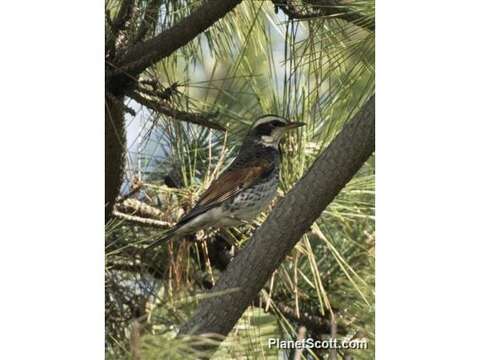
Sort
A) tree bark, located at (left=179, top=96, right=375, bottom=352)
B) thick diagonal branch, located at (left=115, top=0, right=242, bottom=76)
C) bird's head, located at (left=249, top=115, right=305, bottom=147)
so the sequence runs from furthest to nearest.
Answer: bird's head, located at (left=249, top=115, right=305, bottom=147) < thick diagonal branch, located at (left=115, top=0, right=242, bottom=76) < tree bark, located at (left=179, top=96, right=375, bottom=352)

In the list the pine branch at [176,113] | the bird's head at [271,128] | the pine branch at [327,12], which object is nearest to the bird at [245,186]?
the bird's head at [271,128]

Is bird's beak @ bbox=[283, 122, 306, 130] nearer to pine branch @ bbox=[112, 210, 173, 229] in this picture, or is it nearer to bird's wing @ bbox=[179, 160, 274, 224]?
bird's wing @ bbox=[179, 160, 274, 224]

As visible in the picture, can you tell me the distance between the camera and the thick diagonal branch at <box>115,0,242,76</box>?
6.72 ft

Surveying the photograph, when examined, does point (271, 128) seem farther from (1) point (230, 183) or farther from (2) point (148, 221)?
(2) point (148, 221)

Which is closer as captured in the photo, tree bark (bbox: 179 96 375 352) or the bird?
tree bark (bbox: 179 96 375 352)

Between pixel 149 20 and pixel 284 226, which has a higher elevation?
pixel 149 20

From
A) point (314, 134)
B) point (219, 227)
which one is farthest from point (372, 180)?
point (219, 227)

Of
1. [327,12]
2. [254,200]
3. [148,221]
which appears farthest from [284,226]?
[327,12]

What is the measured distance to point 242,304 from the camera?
187 cm

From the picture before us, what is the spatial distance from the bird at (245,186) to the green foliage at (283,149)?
0.09ft

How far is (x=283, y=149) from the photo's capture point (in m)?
2.20

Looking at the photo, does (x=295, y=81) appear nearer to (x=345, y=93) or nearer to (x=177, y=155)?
(x=345, y=93)

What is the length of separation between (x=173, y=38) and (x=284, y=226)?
1.51 feet

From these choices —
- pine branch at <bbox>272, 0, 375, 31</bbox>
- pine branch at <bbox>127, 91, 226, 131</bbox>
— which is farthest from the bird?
pine branch at <bbox>272, 0, 375, 31</bbox>
